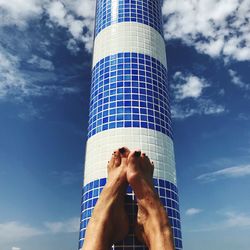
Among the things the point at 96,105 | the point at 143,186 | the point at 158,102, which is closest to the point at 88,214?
the point at 143,186

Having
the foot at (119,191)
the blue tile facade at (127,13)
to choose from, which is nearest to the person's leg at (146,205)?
the foot at (119,191)

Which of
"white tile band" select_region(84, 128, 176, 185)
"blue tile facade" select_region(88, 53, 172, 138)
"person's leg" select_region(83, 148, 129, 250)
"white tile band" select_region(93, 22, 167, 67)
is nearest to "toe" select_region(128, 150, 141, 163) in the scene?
"person's leg" select_region(83, 148, 129, 250)

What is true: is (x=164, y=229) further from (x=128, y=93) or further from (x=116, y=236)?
(x=128, y=93)

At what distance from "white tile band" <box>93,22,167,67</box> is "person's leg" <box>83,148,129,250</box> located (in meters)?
6.51

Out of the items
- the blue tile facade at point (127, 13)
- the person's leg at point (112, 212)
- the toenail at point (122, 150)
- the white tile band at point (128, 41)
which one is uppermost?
the blue tile facade at point (127, 13)

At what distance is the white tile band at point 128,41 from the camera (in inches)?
588

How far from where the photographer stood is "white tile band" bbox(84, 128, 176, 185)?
12.6 m

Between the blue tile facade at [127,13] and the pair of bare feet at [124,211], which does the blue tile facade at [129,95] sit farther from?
the pair of bare feet at [124,211]

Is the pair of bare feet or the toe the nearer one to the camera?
the pair of bare feet

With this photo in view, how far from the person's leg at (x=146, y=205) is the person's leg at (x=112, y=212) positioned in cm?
44

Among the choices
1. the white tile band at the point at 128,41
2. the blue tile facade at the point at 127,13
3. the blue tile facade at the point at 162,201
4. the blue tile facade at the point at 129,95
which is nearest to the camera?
the blue tile facade at the point at 162,201

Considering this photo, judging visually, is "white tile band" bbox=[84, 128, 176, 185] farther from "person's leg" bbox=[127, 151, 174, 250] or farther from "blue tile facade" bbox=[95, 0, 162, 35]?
"blue tile facade" bbox=[95, 0, 162, 35]

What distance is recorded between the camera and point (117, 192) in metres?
10.0

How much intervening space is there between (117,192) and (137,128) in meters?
3.71
